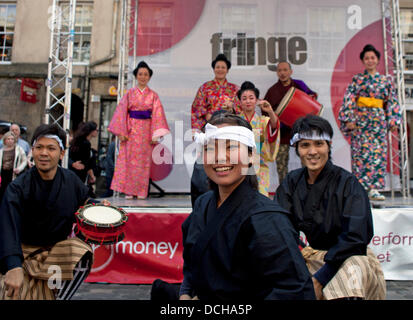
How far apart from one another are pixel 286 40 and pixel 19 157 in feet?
14.2

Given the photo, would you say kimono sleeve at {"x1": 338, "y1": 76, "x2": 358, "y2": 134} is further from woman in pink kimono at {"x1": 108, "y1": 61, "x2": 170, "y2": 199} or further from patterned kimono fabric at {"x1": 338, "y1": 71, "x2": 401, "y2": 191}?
woman in pink kimono at {"x1": 108, "y1": 61, "x2": 170, "y2": 199}

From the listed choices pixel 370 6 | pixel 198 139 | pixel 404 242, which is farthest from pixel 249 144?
pixel 370 6

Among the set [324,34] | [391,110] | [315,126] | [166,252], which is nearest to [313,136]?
[315,126]

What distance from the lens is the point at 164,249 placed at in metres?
3.61

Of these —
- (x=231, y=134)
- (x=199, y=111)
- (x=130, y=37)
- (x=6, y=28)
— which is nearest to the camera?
(x=231, y=134)

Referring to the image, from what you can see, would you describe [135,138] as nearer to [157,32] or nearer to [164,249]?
[164,249]

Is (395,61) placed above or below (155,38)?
below

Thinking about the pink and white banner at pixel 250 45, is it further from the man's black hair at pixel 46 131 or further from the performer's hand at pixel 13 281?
the performer's hand at pixel 13 281

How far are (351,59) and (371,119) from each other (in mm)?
1792

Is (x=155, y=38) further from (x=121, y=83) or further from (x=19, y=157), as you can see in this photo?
(x=19, y=157)

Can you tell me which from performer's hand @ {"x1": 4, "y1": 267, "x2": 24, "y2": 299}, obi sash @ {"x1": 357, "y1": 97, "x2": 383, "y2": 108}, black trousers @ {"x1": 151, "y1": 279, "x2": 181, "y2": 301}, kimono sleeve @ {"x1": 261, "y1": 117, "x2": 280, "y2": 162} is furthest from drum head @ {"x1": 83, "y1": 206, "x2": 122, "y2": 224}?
obi sash @ {"x1": 357, "y1": 97, "x2": 383, "y2": 108}

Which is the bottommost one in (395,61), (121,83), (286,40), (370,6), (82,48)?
(121,83)

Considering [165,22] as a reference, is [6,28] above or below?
above

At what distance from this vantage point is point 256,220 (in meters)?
1.21
